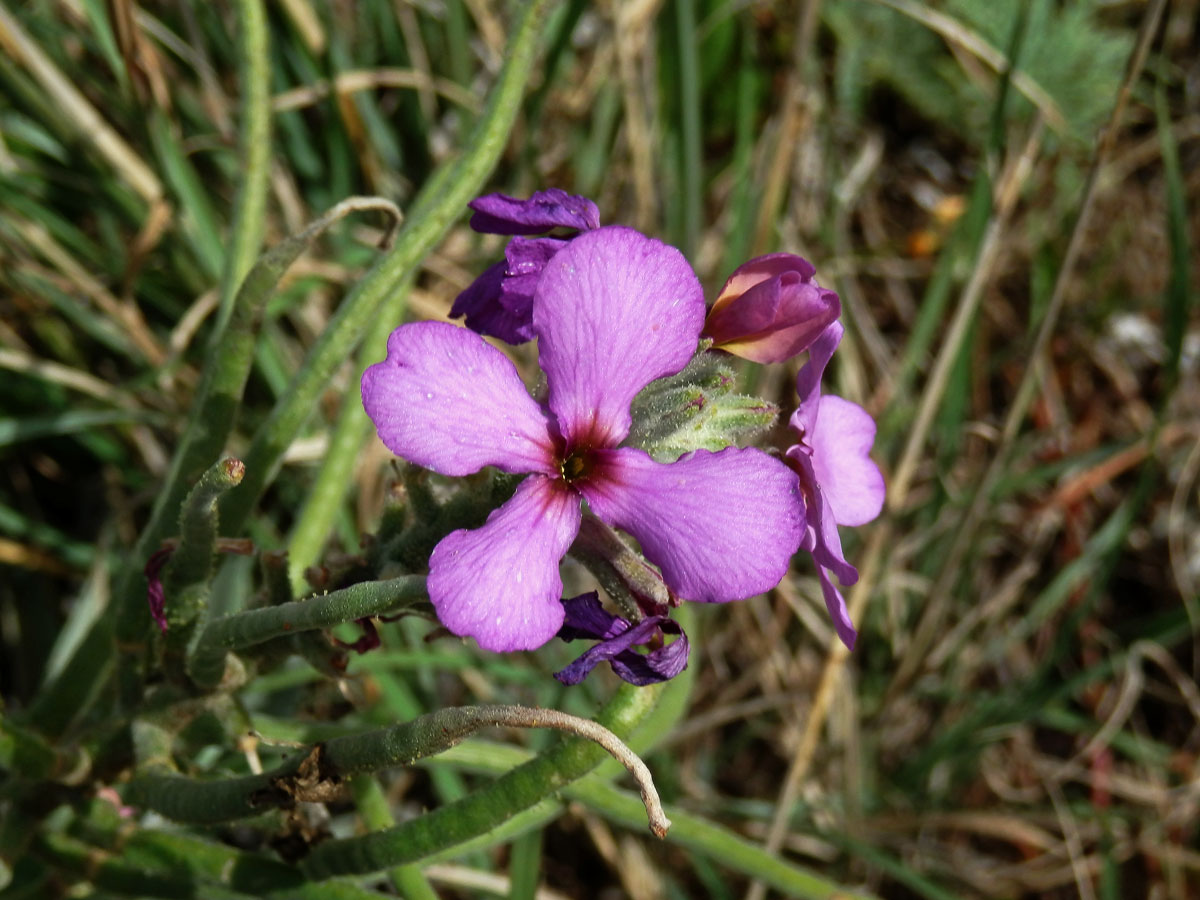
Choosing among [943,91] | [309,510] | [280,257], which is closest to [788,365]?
[943,91]

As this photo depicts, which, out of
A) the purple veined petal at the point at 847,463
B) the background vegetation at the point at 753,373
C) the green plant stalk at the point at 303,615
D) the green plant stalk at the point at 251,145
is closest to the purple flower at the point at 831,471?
the purple veined petal at the point at 847,463

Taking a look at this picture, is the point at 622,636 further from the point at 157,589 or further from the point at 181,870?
the point at 181,870

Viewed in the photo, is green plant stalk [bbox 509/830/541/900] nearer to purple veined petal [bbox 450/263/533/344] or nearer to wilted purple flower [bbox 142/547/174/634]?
wilted purple flower [bbox 142/547/174/634]

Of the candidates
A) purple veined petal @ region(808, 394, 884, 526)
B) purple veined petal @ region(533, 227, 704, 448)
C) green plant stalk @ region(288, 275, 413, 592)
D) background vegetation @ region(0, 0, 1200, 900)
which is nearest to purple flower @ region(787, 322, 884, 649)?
purple veined petal @ region(808, 394, 884, 526)

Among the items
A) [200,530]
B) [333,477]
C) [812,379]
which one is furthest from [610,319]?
[333,477]

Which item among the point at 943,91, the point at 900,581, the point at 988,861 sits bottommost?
the point at 988,861

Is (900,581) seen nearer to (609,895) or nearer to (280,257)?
(609,895)
